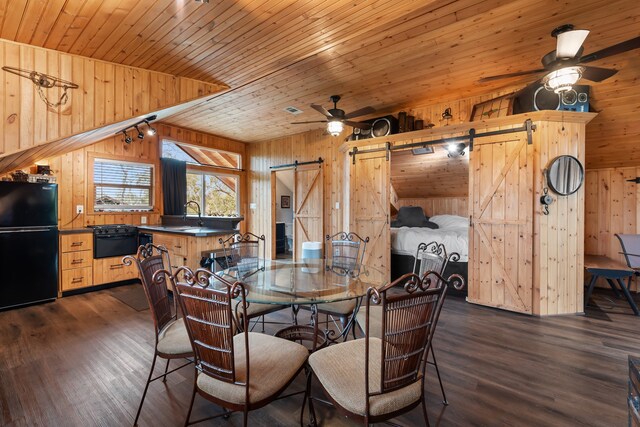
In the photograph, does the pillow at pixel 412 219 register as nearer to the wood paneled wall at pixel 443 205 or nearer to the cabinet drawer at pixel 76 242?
the wood paneled wall at pixel 443 205

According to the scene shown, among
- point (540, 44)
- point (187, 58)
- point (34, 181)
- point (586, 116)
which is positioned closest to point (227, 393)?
point (187, 58)

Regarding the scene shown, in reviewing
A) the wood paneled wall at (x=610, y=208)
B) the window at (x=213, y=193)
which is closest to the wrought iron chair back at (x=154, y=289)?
the window at (x=213, y=193)

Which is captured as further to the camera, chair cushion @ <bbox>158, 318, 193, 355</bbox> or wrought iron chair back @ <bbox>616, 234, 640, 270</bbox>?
wrought iron chair back @ <bbox>616, 234, 640, 270</bbox>

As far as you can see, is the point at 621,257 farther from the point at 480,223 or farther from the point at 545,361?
the point at 545,361

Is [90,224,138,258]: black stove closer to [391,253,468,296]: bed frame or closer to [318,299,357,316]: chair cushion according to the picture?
[318,299,357,316]: chair cushion

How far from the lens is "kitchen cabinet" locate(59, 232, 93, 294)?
161 inches

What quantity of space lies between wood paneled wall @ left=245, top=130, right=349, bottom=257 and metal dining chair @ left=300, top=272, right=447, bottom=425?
3893 millimetres

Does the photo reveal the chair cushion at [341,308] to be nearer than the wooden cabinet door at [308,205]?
Yes

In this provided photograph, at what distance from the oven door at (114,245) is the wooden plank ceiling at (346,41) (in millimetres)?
2828

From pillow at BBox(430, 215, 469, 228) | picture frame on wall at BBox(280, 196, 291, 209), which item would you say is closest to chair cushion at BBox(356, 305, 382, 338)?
pillow at BBox(430, 215, 469, 228)

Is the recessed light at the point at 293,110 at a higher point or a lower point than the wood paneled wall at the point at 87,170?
higher

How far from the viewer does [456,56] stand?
3.11 metres

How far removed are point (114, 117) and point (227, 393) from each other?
2.63 metres

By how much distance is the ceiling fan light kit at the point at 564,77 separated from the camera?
2250mm
